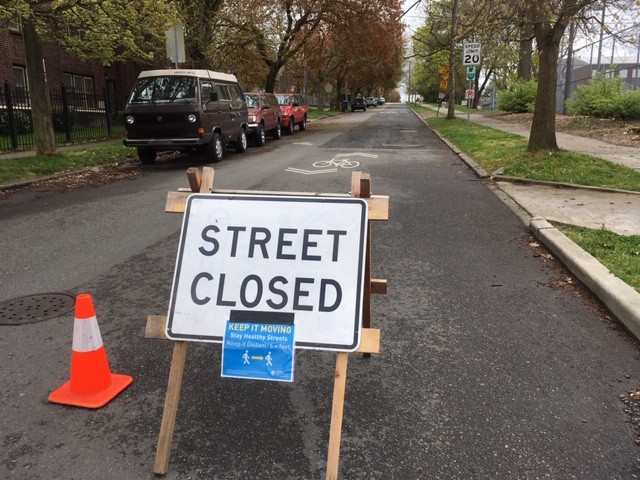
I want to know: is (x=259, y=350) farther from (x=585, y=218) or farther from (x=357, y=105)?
(x=357, y=105)

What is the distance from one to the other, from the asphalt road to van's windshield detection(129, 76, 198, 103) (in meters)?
7.90

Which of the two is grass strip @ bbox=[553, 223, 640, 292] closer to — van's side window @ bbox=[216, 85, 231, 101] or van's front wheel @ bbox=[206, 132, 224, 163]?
van's front wheel @ bbox=[206, 132, 224, 163]

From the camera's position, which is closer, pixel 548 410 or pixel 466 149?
pixel 548 410

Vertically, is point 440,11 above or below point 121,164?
above

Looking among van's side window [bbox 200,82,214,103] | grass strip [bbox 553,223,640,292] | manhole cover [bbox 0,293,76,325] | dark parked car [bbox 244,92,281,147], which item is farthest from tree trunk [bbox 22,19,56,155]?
grass strip [bbox 553,223,640,292]

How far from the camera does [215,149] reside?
1447 centimetres

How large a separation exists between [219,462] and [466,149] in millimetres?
14786

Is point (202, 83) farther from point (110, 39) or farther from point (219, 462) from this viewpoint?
point (219, 462)

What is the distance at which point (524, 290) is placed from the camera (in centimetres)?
507

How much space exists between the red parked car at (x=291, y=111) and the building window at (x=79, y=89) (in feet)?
25.6

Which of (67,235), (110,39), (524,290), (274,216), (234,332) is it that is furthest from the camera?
(110,39)

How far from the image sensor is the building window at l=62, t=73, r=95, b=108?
19820 millimetres

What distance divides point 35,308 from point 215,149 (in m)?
10.3

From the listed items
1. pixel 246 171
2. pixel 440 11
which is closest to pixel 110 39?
pixel 246 171
